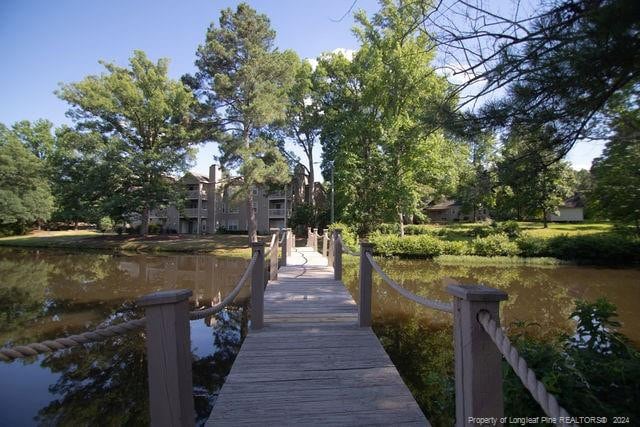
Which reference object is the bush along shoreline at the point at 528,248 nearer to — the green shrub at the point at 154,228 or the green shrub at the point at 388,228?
the green shrub at the point at 388,228

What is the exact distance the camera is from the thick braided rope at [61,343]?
1512mm

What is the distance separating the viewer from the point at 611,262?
19188 millimetres

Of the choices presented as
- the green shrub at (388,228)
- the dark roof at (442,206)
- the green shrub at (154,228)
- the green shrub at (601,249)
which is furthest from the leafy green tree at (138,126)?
the dark roof at (442,206)

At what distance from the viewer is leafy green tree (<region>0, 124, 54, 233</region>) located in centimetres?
3434

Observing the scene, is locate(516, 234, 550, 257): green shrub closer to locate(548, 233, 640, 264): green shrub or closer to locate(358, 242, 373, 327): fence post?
locate(548, 233, 640, 264): green shrub

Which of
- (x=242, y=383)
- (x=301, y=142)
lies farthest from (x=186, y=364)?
(x=301, y=142)

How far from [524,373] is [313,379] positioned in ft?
8.30

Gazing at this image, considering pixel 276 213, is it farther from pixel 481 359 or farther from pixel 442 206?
pixel 481 359

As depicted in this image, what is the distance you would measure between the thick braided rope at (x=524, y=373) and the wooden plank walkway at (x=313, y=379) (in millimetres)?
1581

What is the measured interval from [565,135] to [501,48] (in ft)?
4.07

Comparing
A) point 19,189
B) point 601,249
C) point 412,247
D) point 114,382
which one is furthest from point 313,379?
point 19,189

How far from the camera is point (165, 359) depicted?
1.89 m

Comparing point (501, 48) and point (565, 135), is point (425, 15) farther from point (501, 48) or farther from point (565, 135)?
point (565, 135)

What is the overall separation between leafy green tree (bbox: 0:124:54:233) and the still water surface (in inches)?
840
